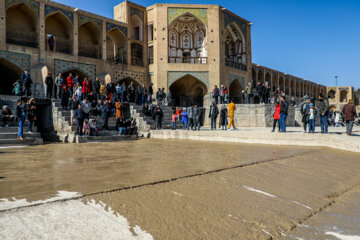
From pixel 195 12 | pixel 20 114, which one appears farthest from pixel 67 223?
pixel 195 12

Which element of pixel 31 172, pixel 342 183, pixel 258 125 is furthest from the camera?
pixel 258 125

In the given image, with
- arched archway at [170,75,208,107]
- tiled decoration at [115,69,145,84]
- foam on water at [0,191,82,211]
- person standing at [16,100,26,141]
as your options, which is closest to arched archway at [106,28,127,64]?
tiled decoration at [115,69,145,84]

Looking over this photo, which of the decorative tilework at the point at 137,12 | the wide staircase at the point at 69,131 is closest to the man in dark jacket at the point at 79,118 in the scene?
the wide staircase at the point at 69,131

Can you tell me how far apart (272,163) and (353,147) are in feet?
9.13

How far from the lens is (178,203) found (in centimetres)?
240

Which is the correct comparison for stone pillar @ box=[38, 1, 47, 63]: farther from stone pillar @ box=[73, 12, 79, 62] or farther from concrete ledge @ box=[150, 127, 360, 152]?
concrete ledge @ box=[150, 127, 360, 152]

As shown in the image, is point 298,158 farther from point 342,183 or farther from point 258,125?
point 258,125

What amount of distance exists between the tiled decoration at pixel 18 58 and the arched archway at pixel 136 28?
8429 mm

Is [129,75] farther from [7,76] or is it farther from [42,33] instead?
[7,76]

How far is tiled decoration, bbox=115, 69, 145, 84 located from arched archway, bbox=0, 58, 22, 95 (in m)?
6.12

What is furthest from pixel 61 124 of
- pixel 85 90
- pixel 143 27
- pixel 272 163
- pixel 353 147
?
pixel 143 27

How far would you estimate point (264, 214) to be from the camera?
2252 mm

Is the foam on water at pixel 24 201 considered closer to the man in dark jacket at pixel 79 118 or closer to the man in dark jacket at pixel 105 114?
the man in dark jacket at pixel 79 118

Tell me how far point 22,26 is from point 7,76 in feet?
10.5
